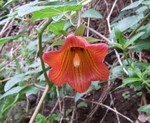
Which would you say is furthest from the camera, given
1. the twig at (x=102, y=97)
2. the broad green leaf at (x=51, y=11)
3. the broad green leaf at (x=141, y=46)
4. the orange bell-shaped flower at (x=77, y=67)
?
the twig at (x=102, y=97)

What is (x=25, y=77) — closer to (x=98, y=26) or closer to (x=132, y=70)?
(x=132, y=70)

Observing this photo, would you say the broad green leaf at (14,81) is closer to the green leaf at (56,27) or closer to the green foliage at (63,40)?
the green foliage at (63,40)

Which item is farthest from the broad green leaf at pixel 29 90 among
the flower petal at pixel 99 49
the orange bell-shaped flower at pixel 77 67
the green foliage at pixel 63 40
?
the flower petal at pixel 99 49

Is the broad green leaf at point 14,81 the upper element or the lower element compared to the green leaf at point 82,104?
upper

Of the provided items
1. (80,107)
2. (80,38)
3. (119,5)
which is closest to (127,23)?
(80,38)

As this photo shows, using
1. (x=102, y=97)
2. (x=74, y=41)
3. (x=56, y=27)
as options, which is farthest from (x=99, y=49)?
(x=102, y=97)

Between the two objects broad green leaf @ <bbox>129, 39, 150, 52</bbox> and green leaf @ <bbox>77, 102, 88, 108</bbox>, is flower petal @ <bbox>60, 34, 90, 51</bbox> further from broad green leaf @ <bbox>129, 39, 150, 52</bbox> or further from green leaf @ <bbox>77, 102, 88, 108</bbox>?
green leaf @ <bbox>77, 102, 88, 108</bbox>

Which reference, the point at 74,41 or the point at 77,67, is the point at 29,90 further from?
the point at 74,41

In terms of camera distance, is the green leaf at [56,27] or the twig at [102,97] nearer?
the green leaf at [56,27]

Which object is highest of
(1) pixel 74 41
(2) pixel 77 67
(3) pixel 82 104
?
(1) pixel 74 41
